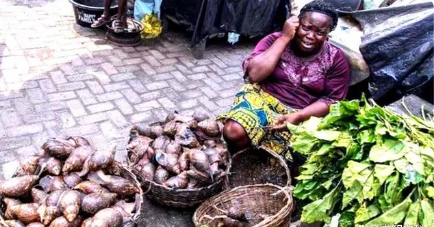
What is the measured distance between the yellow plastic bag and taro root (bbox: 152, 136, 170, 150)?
285 centimetres

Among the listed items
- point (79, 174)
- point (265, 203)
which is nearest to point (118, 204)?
point (79, 174)

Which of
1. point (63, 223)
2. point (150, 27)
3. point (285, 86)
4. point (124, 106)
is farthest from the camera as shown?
point (150, 27)

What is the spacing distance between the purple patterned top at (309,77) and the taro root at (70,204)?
62.6 inches

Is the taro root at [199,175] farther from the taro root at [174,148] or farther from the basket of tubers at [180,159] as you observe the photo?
the taro root at [174,148]

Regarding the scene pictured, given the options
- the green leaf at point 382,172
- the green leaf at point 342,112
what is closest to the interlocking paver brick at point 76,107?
the green leaf at point 342,112

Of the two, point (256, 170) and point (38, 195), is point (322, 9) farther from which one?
point (38, 195)

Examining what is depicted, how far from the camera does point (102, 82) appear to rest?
15.0 ft

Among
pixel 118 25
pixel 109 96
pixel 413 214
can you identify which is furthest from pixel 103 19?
pixel 413 214

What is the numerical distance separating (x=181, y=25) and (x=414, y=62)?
3445 millimetres

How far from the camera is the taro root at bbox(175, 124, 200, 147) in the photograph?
10.2 ft

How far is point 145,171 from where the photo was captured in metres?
2.95

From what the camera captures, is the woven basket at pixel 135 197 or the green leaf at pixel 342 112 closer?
the green leaf at pixel 342 112

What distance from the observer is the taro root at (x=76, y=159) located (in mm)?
2637

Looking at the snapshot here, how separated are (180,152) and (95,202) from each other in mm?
805
